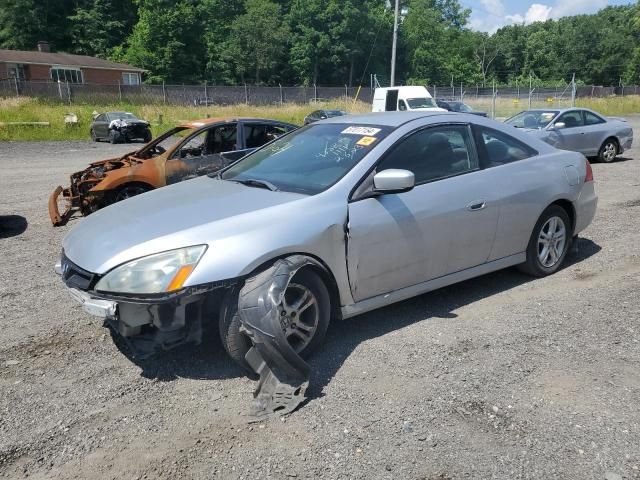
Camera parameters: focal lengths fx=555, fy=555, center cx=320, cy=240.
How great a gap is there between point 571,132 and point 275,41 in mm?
61812

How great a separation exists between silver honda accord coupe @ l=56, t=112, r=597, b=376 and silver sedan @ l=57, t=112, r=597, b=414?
1 centimetres

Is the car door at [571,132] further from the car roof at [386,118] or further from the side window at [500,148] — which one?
the car roof at [386,118]

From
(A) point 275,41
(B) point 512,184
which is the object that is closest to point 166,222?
(B) point 512,184

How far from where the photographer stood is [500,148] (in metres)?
4.91

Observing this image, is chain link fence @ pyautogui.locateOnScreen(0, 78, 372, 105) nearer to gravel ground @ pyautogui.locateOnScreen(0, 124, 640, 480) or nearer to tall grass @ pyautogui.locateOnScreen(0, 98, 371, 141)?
tall grass @ pyautogui.locateOnScreen(0, 98, 371, 141)

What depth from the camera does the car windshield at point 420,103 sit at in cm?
2675

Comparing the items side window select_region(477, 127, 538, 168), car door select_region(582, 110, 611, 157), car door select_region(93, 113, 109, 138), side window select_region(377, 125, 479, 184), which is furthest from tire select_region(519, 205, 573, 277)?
car door select_region(93, 113, 109, 138)

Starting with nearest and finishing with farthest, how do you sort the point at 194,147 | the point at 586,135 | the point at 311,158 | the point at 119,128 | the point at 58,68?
the point at 311,158, the point at 194,147, the point at 586,135, the point at 119,128, the point at 58,68

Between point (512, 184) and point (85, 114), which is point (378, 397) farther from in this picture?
point (85, 114)

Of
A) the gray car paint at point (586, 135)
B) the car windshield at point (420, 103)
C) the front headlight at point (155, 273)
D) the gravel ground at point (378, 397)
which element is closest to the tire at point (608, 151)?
the gray car paint at point (586, 135)

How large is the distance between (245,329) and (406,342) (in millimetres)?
1314

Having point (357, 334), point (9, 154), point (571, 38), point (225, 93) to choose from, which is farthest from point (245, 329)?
point (571, 38)

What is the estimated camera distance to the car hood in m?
3.40

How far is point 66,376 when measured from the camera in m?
3.67
